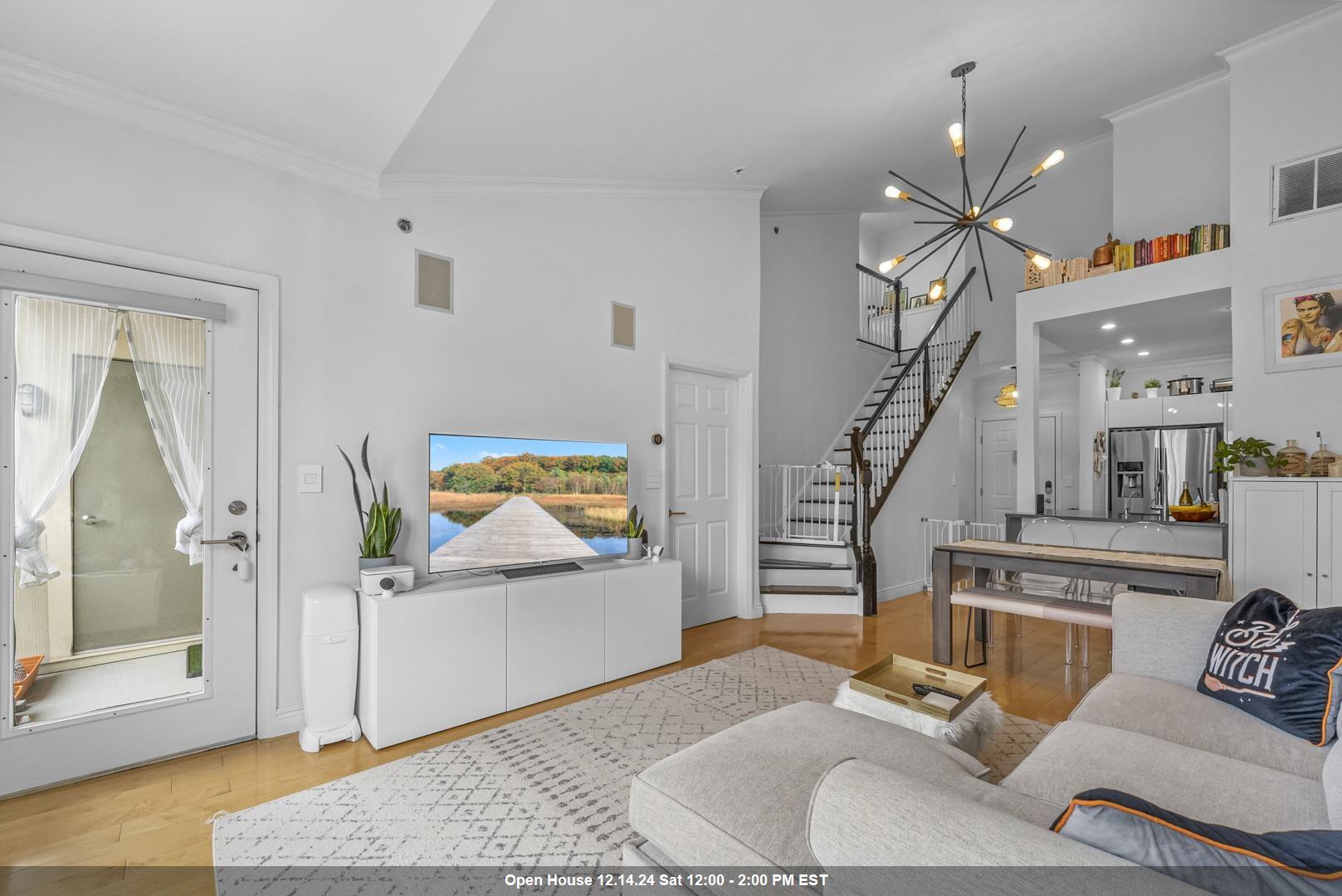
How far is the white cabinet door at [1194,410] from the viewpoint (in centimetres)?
569

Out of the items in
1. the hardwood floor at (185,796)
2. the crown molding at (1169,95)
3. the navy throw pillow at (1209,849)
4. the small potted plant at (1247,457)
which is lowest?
the hardwood floor at (185,796)

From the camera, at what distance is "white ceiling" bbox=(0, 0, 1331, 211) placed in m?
2.27

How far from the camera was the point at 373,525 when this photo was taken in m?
3.03

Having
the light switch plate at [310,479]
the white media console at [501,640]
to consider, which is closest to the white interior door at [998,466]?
the white media console at [501,640]

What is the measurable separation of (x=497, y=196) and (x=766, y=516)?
4.04 m

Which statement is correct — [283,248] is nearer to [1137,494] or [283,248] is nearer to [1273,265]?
[1273,265]

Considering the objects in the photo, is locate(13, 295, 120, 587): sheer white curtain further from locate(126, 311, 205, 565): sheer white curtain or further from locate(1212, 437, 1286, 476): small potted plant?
locate(1212, 437, 1286, 476): small potted plant

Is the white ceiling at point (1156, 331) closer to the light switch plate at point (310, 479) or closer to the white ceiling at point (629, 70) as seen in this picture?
the white ceiling at point (629, 70)

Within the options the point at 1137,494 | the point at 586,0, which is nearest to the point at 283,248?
the point at 586,0

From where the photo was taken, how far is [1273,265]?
392 centimetres

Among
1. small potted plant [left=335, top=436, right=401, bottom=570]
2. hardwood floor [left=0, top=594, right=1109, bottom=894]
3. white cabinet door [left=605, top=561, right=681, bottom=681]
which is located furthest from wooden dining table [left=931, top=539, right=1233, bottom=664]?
small potted plant [left=335, top=436, right=401, bottom=570]

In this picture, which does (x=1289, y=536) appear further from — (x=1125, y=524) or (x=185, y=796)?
(x=185, y=796)

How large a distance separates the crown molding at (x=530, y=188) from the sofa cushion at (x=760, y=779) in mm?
3241

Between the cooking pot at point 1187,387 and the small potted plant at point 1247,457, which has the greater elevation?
the cooking pot at point 1187,387
